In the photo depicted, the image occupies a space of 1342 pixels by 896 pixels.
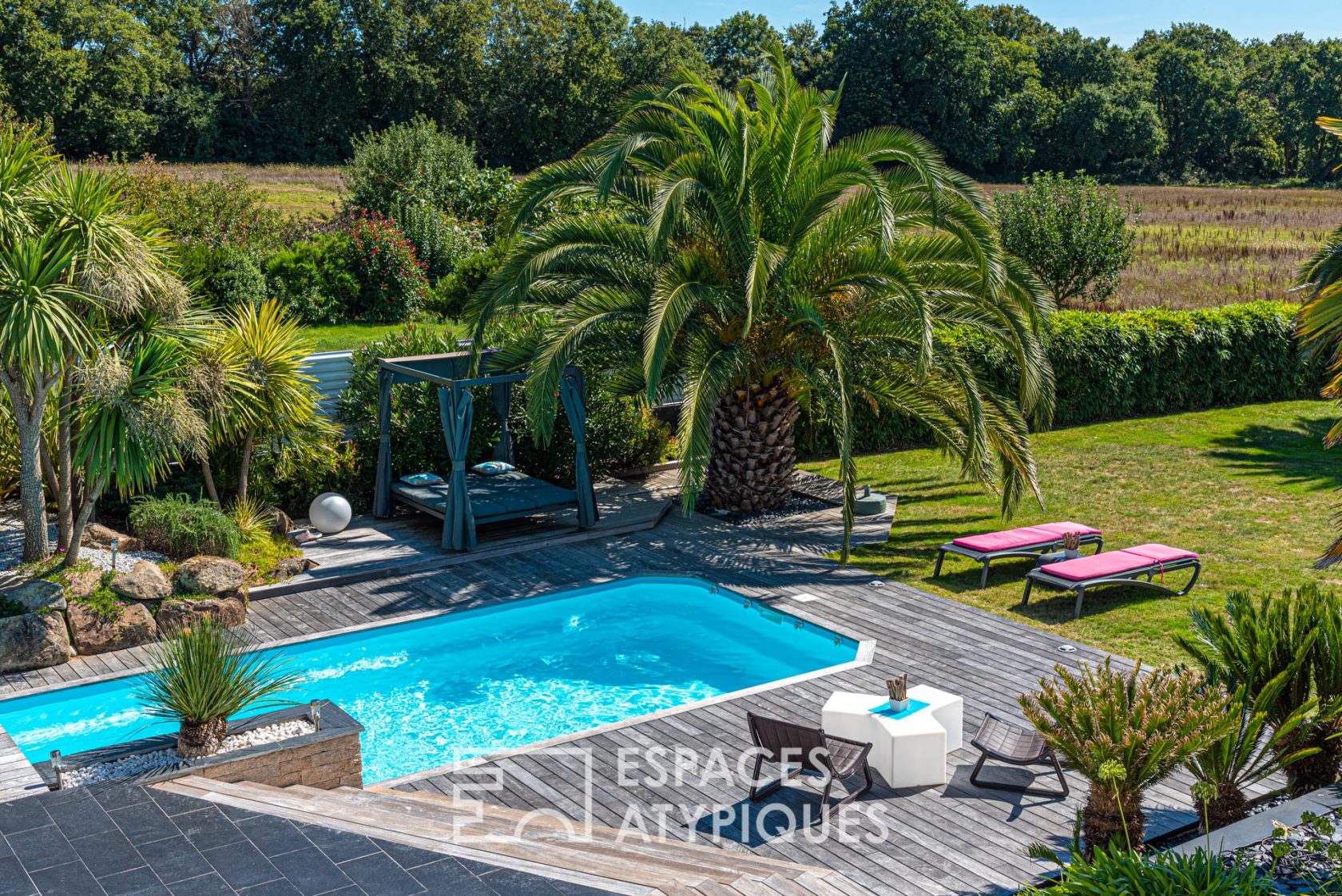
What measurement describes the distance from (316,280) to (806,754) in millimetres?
16845

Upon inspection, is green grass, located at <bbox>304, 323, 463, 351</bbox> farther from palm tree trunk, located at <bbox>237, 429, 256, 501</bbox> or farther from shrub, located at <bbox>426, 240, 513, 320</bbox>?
palm tree trunk, located at <bbox>237, 429, 256, 501</bbox>

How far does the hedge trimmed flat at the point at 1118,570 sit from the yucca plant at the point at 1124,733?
4.79 meters

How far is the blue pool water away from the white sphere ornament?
114 inches

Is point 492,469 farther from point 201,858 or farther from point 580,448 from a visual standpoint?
point 201,858

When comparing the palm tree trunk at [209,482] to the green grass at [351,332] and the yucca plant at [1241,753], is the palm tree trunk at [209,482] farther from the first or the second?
the yucca plant at [1241,753]

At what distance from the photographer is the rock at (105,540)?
42.0ft

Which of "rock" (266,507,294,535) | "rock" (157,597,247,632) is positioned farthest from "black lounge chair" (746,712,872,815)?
"rock" (266,507,294,535)

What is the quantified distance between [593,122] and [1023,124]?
2484 cm

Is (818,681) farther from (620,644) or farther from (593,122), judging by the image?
(593,122)

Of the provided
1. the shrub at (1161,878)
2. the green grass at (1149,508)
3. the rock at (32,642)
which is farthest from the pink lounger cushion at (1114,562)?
the rock at (32,642)

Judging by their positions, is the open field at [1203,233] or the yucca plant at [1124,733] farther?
the open field at [1203,233]

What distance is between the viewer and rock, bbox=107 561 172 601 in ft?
38.1

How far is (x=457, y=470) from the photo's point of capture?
14.1m

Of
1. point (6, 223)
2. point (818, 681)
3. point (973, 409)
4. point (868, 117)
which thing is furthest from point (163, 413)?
point (868, 117)
